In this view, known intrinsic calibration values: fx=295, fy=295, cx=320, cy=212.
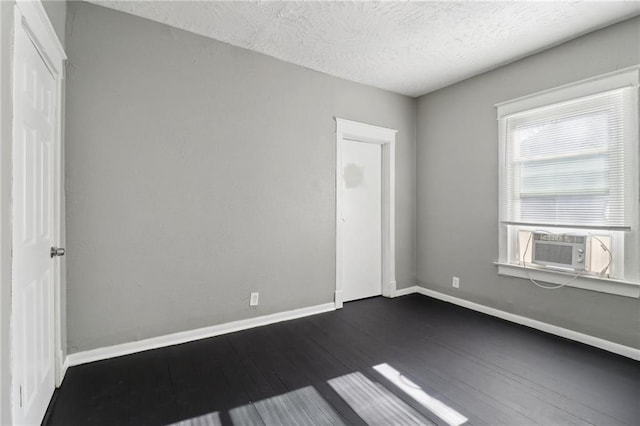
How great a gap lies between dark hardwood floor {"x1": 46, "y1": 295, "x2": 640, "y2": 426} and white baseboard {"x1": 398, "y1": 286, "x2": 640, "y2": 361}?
10cm

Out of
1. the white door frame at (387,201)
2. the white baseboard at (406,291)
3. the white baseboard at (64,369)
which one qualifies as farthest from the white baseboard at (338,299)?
the white baseboard at (64,369)

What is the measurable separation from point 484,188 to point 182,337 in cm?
359

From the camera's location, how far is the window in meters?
2.47

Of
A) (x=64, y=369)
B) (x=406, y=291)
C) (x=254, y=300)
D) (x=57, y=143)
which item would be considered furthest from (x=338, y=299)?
(x=57, y=143)

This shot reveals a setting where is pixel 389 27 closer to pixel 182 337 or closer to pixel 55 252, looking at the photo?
pixel 55 252

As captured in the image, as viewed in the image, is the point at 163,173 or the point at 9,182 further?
the point at 163,173

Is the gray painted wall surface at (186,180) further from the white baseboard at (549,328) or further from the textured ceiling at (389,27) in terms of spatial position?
the white baseboard at (549,328)

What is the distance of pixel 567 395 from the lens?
6.35 feet

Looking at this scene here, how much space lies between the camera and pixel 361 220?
399cm

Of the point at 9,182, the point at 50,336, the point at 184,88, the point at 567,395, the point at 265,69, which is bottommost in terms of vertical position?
A: the point at 567,395

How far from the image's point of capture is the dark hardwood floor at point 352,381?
1.73 meters

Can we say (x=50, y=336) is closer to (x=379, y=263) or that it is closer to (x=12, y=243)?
(x=12, y=243)

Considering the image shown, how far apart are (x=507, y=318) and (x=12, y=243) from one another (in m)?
4.05

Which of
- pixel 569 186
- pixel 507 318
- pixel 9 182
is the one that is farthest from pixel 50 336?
pixel 569 186
